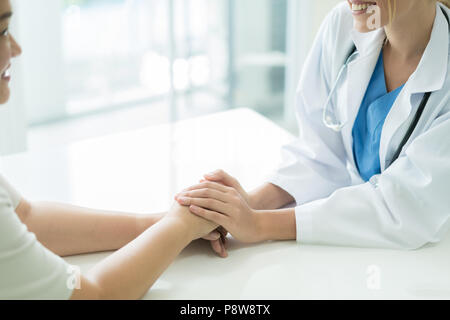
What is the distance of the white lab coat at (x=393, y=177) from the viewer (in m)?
1.11

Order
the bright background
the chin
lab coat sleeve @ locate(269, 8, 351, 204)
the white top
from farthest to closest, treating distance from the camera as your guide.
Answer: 1. the bright background
2. lab coat sleeve @ locate(269, 8, 351, 204)
3. the chin
4. the white top

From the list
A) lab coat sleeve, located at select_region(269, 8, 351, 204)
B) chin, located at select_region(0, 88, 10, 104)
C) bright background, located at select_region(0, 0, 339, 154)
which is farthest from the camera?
bright background, located at select_region(0, 0, 339, 154)

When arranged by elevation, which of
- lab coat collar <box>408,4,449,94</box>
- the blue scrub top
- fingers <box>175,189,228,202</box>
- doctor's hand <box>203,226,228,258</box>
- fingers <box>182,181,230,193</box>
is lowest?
doctor's hand <box>203,226,228,258</box>

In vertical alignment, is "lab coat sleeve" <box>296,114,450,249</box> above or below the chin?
below

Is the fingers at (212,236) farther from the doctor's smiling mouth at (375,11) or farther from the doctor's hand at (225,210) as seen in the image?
the doctor's smiling mouth at (375,11)

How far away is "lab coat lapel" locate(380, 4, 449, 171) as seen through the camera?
116cm

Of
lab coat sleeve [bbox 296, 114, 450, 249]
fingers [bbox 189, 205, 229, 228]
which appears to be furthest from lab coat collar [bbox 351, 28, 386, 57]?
fingers [bbox 189, 205, 229, 228]

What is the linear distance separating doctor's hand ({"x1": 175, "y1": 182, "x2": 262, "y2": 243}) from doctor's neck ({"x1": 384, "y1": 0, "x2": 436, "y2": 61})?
0.48 meters

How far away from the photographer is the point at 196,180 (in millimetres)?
1441

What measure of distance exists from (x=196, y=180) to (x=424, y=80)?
22.7 inches

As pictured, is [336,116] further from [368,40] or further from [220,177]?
[220,177]

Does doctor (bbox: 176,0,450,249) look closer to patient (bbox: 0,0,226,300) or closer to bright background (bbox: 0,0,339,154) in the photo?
patient (bbox: 0,0,226,300)

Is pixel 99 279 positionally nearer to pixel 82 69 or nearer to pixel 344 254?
pixel 344 254

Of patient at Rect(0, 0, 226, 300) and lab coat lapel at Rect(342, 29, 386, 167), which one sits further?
lab coat lapel at Rect(342, 29, 386, 167)
